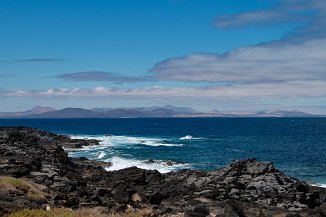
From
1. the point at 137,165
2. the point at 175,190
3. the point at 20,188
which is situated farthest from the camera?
the point at 137,165

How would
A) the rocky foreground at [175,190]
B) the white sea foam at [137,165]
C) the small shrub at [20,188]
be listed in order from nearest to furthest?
the small shrub at [20,188] → the rocky foreground at [175,190] → the white sea foam at [137,165]

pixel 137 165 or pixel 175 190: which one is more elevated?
pixel 175 190

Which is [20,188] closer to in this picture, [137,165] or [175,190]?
[175,190]

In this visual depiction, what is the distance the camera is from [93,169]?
55031mm

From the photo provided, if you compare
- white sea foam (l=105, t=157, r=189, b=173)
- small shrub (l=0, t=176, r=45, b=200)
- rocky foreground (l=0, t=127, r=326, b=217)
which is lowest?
white sea foam (l=105, t=157, r=189, b=173)

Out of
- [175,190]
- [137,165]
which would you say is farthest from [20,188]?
[137,165]

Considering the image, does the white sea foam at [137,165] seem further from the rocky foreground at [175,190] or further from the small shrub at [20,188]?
the small shrub at [20,188]

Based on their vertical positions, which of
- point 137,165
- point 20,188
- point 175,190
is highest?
point 20,188

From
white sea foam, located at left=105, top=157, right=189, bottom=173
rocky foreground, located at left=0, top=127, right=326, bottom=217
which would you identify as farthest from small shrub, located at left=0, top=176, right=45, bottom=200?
white sea foam, located at left=105, top=157, right=189, bottom=173

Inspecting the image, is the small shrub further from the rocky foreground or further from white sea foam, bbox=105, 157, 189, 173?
white sea foam, bbox=105, 157, 189, 173

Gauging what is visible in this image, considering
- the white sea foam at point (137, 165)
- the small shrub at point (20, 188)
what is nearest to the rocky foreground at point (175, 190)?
the small shrub at point (20, 188)

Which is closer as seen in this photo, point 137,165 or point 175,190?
point 175,190

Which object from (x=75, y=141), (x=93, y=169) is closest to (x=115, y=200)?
(x=93, y=169)

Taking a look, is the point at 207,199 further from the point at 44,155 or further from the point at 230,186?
the point at 44,155
